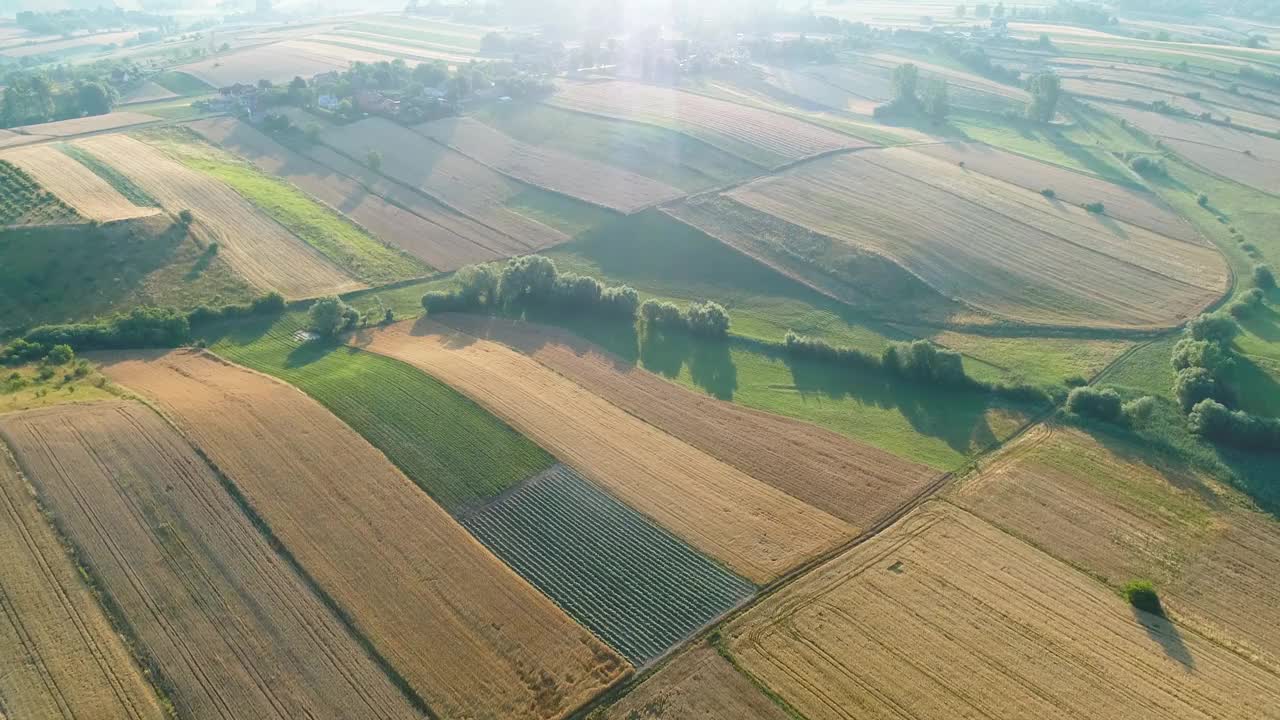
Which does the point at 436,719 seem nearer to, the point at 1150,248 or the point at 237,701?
the point at 237,701

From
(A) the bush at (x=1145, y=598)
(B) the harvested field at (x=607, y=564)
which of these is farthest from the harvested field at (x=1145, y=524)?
(B) the harvested field at (x=607, y=564)

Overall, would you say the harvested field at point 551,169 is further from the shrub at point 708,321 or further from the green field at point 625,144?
the shrub at point 708,321

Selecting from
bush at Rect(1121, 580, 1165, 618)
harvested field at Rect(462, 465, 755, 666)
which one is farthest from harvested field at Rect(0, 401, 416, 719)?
bush at Rect(1121, 580, 1165, 618)

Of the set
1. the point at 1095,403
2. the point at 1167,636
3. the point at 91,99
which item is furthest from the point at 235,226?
the point at 1167,636

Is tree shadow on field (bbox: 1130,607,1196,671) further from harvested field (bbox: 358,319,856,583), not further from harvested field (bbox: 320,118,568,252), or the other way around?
harvested field (bbox: 320,118,568,252)

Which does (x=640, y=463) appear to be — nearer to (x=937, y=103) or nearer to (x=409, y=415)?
(x=409, y=415)

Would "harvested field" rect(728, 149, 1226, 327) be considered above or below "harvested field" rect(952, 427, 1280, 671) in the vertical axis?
above
